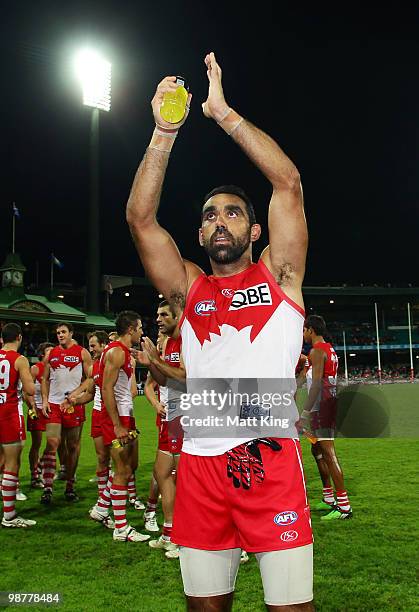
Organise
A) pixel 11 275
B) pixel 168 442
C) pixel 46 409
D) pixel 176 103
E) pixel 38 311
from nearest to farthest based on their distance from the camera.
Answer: pixel 176 103, pixel 168 442, pixel 46 409, pixel 38 311, pixel 11 275

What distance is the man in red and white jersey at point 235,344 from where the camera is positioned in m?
2.46

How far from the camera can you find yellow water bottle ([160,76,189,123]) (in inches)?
111

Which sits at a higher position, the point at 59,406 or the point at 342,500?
the point at 59,406

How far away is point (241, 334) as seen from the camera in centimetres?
274

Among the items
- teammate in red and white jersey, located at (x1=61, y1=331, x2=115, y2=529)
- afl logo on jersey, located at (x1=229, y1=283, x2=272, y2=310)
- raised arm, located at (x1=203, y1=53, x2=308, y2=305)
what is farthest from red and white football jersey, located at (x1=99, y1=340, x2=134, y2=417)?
raised arm, located at (x1=203, y1=53, x2=308, y2=305)

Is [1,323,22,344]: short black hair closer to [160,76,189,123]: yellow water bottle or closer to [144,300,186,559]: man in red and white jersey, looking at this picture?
[144,300,186,559]: man in red and white jersey

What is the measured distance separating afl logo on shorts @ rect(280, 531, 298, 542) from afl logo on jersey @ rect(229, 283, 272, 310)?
1080mm

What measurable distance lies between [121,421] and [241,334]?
16.7 feet

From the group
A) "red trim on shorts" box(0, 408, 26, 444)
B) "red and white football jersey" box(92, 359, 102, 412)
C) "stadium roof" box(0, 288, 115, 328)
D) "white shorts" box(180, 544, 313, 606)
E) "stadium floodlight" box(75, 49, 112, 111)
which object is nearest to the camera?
"white shorts" box(180, 544, 313, 606)

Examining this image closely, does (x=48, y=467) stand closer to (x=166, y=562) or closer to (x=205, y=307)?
(x=166, y=562)

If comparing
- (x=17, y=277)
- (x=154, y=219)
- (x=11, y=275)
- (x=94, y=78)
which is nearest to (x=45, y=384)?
(x=154, y=219)

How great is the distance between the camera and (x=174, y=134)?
9.62 ft

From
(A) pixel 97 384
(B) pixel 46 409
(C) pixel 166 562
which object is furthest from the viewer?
(B) pixel 46 409

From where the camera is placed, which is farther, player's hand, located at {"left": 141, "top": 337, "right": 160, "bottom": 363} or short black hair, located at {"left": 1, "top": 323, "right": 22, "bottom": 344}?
short black hair, located at {"left": 1, "top": 323, "right": 22, "bottom": 344}
